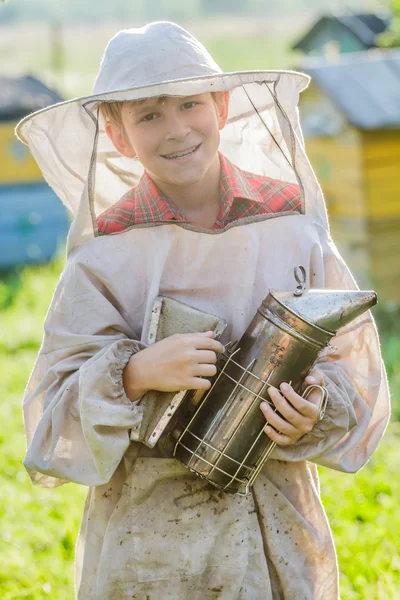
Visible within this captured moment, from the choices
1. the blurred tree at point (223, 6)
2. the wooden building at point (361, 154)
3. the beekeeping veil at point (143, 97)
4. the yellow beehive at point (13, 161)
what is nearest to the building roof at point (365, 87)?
the wooden building at point (361, 154)

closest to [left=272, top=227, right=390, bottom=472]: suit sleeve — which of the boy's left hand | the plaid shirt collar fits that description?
the boy's left hand

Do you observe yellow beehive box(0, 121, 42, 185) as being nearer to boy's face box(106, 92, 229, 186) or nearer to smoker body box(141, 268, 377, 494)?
boy's face box(106, 92, 229, 186)

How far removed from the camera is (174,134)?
1751 millimetres

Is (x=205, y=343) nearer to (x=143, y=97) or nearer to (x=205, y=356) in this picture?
(x=205, y=356)

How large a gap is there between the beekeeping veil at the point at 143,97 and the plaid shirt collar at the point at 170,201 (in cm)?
5

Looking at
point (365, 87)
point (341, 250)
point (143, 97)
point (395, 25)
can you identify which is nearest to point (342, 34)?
point (395, 25)

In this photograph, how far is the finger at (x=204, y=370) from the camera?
1643 millimetres

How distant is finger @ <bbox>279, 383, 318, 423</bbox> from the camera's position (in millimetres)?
1656

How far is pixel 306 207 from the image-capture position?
1.92 metres

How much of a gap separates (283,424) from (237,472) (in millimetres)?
135

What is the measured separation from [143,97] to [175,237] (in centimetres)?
30

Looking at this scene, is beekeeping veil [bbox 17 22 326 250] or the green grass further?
the green grass

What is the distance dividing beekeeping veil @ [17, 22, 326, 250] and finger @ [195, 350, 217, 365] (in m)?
0.38

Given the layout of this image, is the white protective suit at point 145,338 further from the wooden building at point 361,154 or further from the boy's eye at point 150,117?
the wooden building at point 361,154
